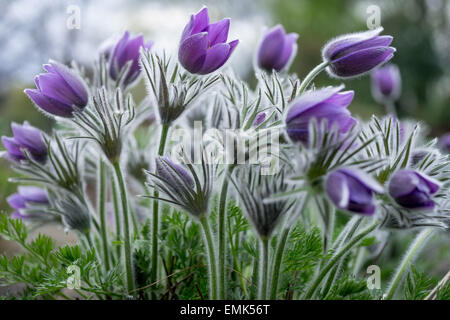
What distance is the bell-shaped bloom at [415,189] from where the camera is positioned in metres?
0.35

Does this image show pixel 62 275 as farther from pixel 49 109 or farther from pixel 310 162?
pixel 310 162

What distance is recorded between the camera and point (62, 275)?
472 mm

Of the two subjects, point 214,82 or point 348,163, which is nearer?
point 348,163

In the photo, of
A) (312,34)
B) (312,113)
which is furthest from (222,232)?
(312,34)

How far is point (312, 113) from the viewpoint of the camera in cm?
36

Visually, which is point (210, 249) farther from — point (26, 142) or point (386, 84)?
point (386, 84)

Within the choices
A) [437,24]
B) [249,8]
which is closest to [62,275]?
[249,8]

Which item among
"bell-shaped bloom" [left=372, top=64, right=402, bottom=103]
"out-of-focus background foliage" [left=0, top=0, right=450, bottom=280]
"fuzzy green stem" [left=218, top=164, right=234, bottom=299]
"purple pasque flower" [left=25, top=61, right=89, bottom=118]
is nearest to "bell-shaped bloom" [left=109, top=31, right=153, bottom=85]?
"purple pasque flower" [left=25, top=61, right=89, bottom=118]

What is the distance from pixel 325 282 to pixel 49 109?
351 millimetres

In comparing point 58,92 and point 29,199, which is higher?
point 58,92

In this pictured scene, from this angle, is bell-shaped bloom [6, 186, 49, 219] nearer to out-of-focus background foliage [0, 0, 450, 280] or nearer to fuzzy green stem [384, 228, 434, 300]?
fuzzy green stem [384, 228, 434, 300]

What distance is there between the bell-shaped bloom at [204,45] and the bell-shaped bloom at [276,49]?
0.49 ft

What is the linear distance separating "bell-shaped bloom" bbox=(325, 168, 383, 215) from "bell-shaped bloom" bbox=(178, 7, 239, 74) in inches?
6.8

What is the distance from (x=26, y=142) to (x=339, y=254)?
0.37 meters
